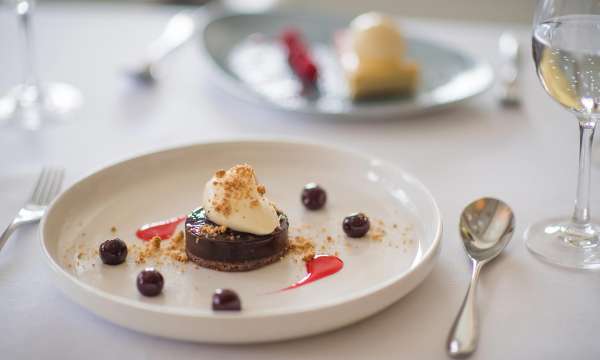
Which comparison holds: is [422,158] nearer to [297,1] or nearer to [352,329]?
[352,329]

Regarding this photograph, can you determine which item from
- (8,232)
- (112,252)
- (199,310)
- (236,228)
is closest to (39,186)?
(8,232)

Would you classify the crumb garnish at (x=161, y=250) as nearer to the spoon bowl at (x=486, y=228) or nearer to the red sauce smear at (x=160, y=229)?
the red sauce smear at (x=160, y=229)

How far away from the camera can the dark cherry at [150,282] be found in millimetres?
923

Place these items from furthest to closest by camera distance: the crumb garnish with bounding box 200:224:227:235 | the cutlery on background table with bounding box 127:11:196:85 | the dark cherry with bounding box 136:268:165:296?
the cutlery on background table with bounding box 127:11:196:85
the crumb garnish with bounding box 200:224:227:235
the dark cherry with bounding box 136:268:165:296

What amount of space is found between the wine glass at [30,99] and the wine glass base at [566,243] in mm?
1124

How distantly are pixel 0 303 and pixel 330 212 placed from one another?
0.55m

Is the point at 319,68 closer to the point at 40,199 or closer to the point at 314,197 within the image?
the point at 314,197

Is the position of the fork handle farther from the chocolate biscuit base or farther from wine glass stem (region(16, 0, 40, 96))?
wine glass stem (region(16, 0, 40, 96))

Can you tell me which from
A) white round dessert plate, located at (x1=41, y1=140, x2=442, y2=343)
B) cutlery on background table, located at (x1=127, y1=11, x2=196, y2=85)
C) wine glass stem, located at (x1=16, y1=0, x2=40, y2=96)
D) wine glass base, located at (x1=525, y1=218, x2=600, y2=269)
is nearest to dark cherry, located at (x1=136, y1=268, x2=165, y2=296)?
white round dessert plate, located at (x1=41, y1=140, x2=442, y2=343)

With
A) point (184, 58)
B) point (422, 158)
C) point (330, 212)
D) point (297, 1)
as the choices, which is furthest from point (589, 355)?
point (297, 1)

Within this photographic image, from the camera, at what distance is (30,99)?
169 centimetres

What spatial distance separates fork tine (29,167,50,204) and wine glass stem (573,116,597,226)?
36.2 inches

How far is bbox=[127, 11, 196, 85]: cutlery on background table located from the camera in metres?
1.87

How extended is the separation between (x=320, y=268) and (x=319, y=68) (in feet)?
3.24
